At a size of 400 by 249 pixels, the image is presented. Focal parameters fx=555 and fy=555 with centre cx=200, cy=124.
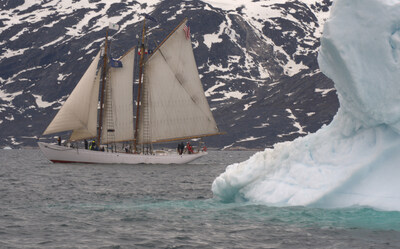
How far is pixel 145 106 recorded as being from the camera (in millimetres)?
101312

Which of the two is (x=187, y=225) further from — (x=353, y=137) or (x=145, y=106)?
(x=145, y=106)

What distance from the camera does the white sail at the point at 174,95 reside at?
9881 cm

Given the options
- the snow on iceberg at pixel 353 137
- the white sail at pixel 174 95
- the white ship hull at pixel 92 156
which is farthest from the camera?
the white ship hull at pixel 92 156

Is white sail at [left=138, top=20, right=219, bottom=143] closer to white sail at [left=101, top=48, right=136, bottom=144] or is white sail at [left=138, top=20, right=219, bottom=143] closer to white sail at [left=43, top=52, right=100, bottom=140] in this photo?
white sail at [left=101, top=48, right=136, bottom=144]

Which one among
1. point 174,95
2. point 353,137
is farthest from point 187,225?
point 174,95

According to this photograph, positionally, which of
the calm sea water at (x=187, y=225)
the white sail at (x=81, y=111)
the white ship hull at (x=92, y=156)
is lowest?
the calm sea water at (x=187, y=225)

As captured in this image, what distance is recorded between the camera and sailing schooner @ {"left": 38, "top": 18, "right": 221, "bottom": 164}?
9838 cm

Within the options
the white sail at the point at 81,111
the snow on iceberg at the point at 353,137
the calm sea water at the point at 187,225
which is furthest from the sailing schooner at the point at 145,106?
the snow on iceberg at the point at 353,137

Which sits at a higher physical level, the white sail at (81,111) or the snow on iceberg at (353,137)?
the white sail at (81,111)

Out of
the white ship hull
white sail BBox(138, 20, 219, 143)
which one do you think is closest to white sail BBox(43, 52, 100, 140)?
the white ship hull

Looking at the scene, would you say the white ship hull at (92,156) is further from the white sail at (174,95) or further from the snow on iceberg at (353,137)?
the snow on iceberg at (353,137)

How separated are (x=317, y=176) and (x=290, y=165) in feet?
6.98

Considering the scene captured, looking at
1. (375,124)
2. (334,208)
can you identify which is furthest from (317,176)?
(375,124)

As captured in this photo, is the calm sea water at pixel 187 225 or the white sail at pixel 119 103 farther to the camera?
the white sail at pixel 119 103
